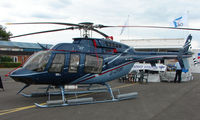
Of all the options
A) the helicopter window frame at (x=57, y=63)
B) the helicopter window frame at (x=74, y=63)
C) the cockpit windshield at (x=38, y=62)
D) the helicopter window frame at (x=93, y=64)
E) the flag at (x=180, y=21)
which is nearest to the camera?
the cockpit windshield at (x=38, y=62)

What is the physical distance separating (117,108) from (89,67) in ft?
7.81

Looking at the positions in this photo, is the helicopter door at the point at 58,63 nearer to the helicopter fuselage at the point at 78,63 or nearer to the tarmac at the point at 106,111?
the helicopter fuselage at the point at 78,63

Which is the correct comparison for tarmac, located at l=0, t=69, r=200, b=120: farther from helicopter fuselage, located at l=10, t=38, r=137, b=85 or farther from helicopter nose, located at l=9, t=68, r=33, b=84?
helicopter fuselage, located at l=10, t=38, r=137, b=85

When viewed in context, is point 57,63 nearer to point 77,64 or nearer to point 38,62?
point 38,62

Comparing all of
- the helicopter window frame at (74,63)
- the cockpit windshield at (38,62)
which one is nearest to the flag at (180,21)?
the helicopter window frame at (74,63)

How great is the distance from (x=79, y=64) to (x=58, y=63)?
0.99 metres

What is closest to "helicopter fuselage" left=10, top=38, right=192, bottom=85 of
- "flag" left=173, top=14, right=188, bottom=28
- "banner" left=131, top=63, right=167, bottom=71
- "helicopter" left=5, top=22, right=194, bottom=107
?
"helicopter" left=5, top=22, right=194, bottom=107

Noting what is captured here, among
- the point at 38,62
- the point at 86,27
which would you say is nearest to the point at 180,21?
the point at 86,27

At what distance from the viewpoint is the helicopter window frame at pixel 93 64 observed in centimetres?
859

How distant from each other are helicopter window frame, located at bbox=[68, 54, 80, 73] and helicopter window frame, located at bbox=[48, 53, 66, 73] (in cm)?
35

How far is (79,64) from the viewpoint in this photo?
8352mm

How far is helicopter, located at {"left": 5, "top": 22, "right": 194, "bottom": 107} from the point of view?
7.53 meters

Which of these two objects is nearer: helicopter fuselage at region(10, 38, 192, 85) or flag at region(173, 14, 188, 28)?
Answer: helicopter fuselage at region(10, 38, 192, 85)

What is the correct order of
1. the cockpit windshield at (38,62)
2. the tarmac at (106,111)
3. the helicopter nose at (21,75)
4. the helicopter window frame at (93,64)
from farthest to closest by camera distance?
the helicopter window frame at (93,64) → the cockpit windshield at (38,62) → the helicopter nose at (21,75) → the tarmac at (106,111)
